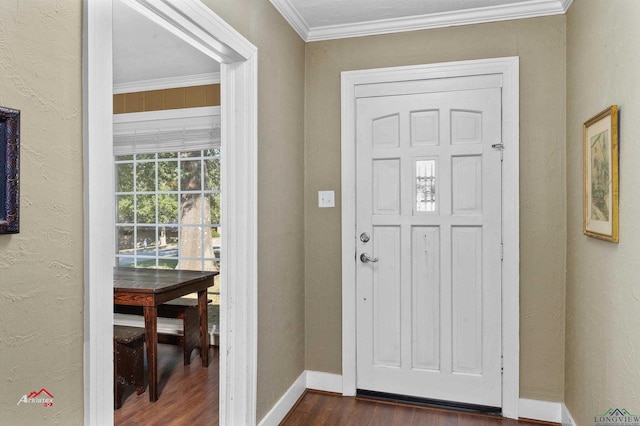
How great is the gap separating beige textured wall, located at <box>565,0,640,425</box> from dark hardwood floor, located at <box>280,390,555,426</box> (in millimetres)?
536

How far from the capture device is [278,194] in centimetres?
245

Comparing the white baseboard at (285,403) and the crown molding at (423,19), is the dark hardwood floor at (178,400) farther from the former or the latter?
the crown molding at (423,19)

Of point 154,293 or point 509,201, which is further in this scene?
point 154,293

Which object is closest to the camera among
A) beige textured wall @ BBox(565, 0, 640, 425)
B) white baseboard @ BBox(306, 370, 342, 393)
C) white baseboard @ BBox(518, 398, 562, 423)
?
beige textured wall @ BBox(565, 0, 640, 425)

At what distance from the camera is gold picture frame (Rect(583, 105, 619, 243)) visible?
1.65 m

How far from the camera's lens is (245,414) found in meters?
2.04

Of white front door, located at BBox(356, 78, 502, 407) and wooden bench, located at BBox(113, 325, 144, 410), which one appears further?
wooden bench, located at BBox(113, 325, 144, 410)

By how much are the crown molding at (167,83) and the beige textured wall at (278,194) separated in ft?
4.27

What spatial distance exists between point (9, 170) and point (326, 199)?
2071 mm

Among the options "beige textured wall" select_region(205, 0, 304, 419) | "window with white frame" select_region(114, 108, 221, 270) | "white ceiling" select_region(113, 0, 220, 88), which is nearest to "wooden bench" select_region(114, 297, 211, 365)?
"window with white frame" select_region(114, 108, 221, 270)

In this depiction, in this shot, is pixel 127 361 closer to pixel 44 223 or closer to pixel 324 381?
pixel 324 381

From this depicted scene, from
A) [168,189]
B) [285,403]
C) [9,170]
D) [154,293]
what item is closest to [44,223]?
[9,170]

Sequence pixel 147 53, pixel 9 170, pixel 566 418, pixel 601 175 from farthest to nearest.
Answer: pixel 147 53
pixel 566 418
pixel 601 175
pixel 9 170

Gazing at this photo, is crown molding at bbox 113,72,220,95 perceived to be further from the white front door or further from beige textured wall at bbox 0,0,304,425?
beige textured wall at bbox 0,0,304,425
